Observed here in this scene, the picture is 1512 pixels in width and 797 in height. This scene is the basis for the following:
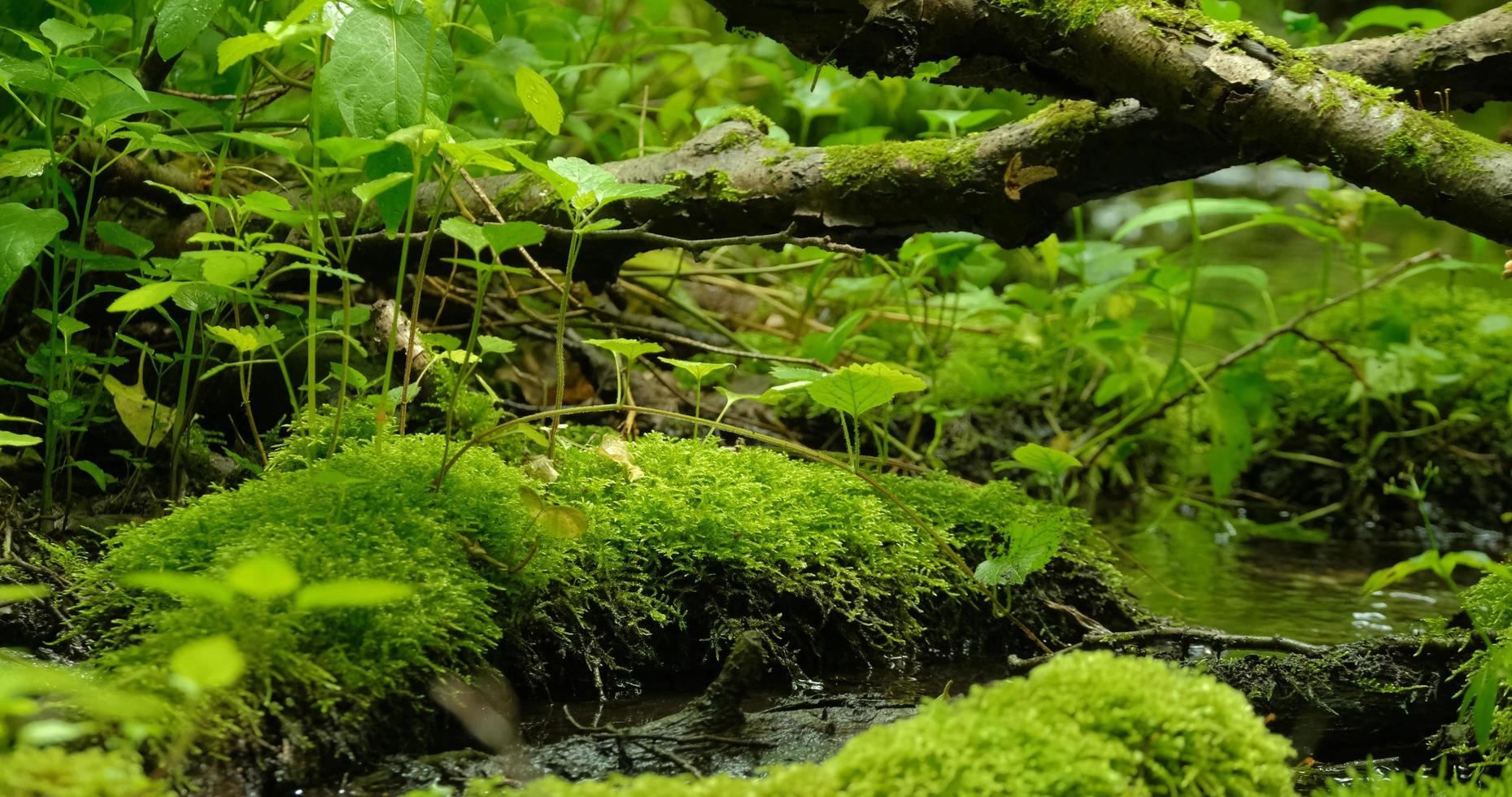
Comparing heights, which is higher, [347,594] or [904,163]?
[904,163]

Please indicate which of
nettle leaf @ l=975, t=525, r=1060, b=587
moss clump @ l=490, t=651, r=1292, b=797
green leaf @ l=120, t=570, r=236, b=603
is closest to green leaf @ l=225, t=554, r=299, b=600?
green leaf @ l=120, t=570, r=236, b=603

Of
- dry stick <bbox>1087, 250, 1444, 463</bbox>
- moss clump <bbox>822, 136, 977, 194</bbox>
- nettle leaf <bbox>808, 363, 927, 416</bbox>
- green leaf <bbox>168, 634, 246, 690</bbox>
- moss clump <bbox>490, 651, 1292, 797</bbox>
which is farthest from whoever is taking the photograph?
dry stick <bbox>1087, 250, 1444, 463</bbox>

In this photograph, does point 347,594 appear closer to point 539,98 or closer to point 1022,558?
point 539,98

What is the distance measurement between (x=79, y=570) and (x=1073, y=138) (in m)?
1.63

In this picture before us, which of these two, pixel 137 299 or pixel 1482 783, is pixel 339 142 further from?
pixel 1482 783

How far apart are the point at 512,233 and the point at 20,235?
71 centimetres

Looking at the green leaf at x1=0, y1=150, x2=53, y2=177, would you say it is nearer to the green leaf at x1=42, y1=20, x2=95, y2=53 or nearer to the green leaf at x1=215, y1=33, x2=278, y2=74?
the green leaf at x1=42, y1=20, x2=95, y2=53

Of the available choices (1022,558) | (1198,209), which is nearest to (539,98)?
(1022,558)

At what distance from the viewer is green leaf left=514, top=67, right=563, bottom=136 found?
142 cm

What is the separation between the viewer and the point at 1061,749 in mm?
984

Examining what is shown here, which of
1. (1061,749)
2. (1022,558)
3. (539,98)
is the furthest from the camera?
(1022,558)

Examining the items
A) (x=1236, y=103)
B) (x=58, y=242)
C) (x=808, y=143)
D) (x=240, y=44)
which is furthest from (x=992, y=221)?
(x=808, y=143)

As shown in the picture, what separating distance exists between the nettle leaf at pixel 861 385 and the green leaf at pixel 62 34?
112 cm

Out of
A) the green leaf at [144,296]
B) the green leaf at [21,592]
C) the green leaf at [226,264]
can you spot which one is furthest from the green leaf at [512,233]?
the green leaf at [21,592]
